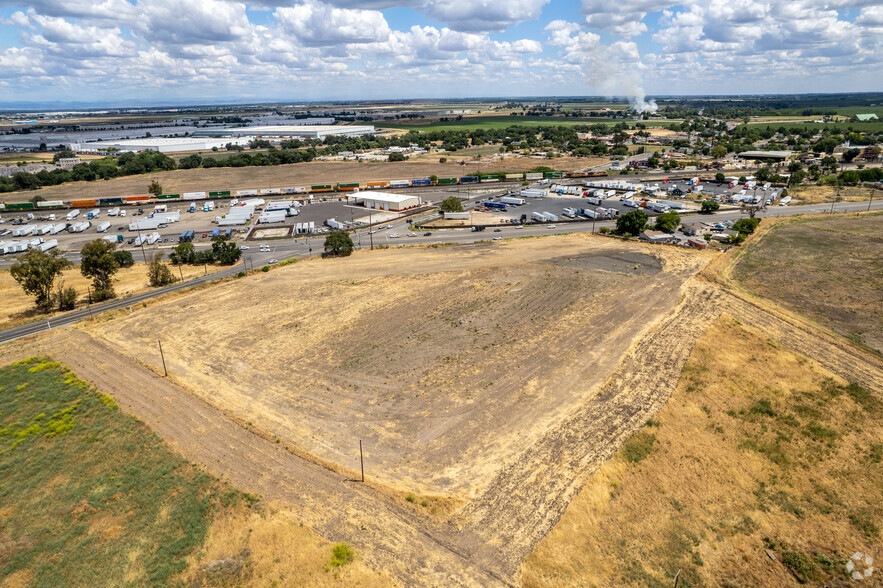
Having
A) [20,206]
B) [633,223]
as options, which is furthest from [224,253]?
[20,206]

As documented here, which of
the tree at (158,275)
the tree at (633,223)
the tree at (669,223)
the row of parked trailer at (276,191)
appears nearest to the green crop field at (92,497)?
the tree at (158,275)

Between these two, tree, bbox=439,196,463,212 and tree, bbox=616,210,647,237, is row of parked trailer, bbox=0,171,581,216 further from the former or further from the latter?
tree, bbox=616,210,647,237

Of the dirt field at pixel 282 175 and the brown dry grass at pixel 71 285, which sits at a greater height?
the dirt field at pixel 282 175

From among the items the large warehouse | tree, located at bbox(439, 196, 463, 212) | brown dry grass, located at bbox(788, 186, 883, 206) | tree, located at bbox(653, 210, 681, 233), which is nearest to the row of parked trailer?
the large warehouse

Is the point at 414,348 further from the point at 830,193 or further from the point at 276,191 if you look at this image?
the point at 830,193

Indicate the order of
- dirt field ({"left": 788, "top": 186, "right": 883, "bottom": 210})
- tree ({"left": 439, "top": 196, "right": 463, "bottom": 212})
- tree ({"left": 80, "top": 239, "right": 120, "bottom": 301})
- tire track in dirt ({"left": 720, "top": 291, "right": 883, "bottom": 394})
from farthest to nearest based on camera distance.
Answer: dirt field ({"left": 788, "top": 186, "right": 883, "bottom": 210})
tree ({"left": 439, "top": 196, "right": 463, "bottom": 212})
tree ({"left": 80, "top": 239, "right": 120, "bottom": 301})
tire track in dirt ({"left": 720, "top": 291, "right": 883, "bottom": 394})

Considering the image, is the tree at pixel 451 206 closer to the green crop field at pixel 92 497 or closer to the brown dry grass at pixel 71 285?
the brown dry grass at pixel 71 285

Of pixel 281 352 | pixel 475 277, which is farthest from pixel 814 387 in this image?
pixel 281 352
